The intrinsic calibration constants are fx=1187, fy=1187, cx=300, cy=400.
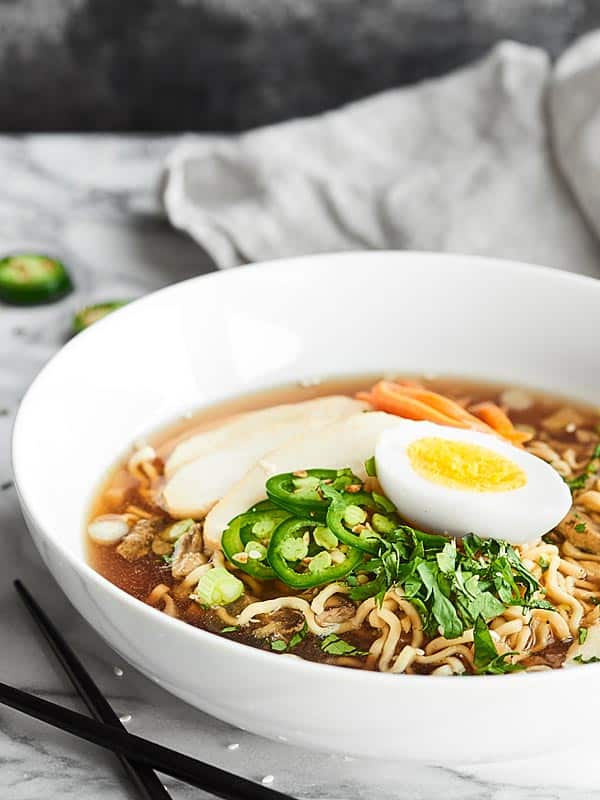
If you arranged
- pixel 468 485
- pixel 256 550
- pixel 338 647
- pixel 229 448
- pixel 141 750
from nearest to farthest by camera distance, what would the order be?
pixel 141 750 → pixel 338 647 → pixel 256 550 → pixel 468 485 → pixel 229 448

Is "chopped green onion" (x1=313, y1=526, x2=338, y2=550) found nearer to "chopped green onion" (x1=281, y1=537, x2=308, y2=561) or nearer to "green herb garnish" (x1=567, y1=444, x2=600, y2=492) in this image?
"chopped green onion" (x1=281, y1=537, x2=308, y2=561)

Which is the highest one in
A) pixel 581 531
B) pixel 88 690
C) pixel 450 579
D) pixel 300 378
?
pixel 450 579

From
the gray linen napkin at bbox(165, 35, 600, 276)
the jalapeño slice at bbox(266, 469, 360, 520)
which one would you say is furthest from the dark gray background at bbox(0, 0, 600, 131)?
the jalapeño slice at bbox(266, 469, 360, 520)

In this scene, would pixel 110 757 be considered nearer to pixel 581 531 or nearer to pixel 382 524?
pixel 382 524

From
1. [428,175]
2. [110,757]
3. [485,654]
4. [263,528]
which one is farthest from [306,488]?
[428,175]

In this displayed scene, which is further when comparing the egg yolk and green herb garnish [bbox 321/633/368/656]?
the egg yolk

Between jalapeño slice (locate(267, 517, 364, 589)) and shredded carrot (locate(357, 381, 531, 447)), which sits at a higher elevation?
jalapeño slice (locate(267, 517, 364, 589))

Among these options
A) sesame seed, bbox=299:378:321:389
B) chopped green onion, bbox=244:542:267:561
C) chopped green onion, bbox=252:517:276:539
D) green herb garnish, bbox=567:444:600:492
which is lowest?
sesame seed, bbox=299:378:321:389

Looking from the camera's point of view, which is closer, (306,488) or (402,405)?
(306,488)
